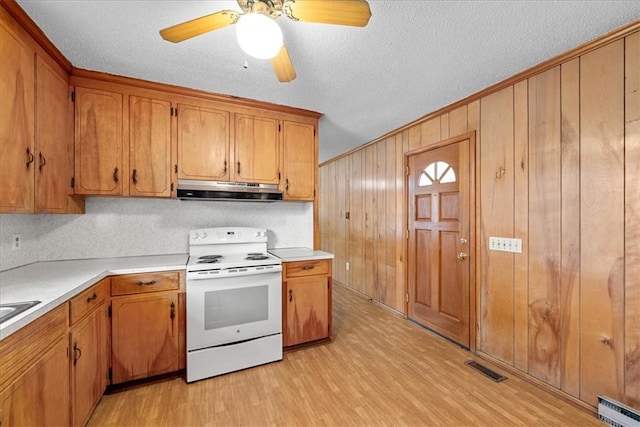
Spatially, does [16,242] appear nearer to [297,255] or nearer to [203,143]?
[203,143]

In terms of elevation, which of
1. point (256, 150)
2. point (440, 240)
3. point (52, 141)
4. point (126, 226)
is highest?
point (256, 150)

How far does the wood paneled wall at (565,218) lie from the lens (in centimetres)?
169

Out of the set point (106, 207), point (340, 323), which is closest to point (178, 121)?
point (106, 207)

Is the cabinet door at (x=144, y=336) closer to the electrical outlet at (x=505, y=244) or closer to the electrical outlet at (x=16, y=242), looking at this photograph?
the electrical outlet at (x=16, y=242)

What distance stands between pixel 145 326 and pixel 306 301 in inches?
52.8

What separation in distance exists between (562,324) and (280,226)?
2607 mm

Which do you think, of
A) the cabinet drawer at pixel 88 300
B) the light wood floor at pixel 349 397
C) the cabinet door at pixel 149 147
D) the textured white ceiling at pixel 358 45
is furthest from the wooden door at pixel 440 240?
the cabinet drawer at pixel 88 300

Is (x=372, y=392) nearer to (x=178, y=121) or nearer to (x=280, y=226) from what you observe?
(x=280, y=226)

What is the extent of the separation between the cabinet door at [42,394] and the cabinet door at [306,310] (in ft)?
5.07

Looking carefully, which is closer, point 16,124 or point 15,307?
point 15,307

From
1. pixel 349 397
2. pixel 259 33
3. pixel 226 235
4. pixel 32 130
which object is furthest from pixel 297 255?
pixel 32 130

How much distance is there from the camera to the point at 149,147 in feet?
7.91

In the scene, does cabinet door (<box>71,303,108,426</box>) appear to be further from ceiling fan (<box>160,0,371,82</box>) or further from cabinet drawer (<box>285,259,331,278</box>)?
ceiling fan (<box>160,0,371,82</box>)

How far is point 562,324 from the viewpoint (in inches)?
77.2
